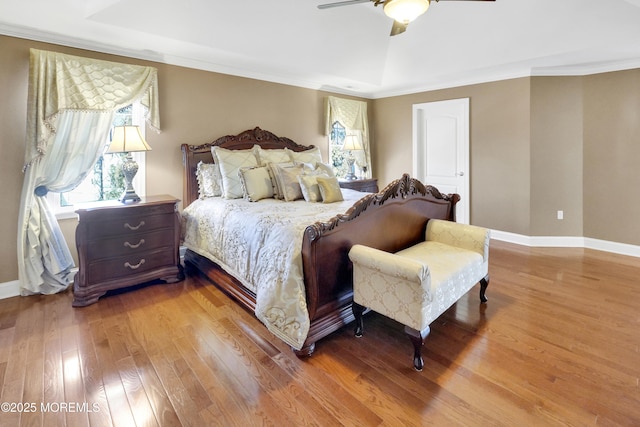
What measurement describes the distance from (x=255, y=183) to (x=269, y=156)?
2.40ft

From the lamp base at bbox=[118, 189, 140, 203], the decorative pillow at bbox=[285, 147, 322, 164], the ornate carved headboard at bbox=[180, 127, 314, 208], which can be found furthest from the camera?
the decorative pillow at bbox=[285, 147, 322, 164]

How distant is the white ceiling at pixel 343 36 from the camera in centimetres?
284

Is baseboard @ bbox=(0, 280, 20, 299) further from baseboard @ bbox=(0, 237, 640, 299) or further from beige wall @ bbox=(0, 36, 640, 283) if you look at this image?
baseboard @ bbox=(0, 237, 640, 299)

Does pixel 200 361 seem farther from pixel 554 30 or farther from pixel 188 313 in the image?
pixel 554 30

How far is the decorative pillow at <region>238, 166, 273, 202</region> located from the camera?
345 cm

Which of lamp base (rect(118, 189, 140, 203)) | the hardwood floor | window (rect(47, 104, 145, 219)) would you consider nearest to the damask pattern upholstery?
the hardwood floor

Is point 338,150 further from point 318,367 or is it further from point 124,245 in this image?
point 318,367

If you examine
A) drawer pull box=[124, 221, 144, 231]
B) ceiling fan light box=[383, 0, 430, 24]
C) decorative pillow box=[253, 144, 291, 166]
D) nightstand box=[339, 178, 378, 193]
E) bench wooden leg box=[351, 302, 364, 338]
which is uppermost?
ceiling fan light box=[383, 0, 430, 24]

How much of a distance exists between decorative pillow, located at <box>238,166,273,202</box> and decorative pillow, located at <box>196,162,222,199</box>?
0.37m

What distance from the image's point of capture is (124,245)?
3059 millimetres

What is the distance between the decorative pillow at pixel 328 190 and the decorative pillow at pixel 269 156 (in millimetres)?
910

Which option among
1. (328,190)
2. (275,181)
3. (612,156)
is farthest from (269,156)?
(612,156)

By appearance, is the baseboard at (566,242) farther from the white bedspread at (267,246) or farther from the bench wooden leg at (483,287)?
the white bedspread at (267,246)

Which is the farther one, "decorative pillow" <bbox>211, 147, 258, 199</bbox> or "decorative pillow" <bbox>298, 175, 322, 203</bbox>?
"decorative pillow" <bbox>211, 147, 258, 199</bbox>
